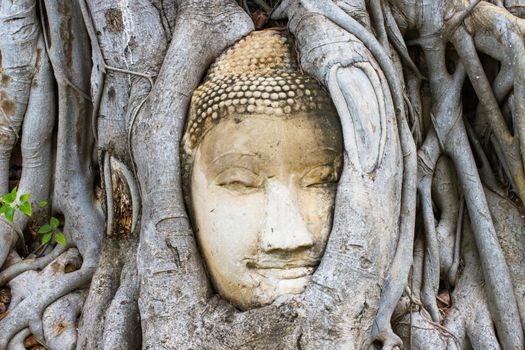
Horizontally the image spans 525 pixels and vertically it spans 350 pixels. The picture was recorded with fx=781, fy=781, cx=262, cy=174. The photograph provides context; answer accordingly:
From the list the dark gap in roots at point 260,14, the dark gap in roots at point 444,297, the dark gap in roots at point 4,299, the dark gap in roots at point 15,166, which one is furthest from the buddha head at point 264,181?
the dark gap in roots at point 15,166

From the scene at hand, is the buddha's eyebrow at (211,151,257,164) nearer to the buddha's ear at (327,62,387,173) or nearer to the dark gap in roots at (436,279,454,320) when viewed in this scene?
the buddha's ear at (327,62,387,173)

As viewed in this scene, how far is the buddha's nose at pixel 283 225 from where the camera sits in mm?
2250

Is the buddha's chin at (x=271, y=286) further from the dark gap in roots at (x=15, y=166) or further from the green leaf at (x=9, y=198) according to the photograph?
the dark gap in roots at (x=15, y=166)

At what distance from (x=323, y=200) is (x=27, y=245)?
1.46 m

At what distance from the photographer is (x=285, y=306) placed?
223cm

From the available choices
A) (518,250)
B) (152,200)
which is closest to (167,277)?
(152,200)

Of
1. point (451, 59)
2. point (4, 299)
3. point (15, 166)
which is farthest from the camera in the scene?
point (15, 166)

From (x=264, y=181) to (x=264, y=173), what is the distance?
0.08ft

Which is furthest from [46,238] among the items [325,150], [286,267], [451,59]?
[451,59]

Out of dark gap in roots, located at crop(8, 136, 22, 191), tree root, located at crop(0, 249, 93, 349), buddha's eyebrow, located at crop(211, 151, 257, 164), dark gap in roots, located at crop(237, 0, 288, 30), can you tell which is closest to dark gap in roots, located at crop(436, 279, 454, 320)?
buddha's eyebrow, located at crop(211, 151, 257, 164)

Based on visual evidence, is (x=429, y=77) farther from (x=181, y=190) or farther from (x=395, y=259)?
(x=181, y=190)

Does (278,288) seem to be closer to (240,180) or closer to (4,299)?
(240,180)

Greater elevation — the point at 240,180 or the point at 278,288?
the point at 240,180

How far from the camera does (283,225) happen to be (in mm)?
2264
